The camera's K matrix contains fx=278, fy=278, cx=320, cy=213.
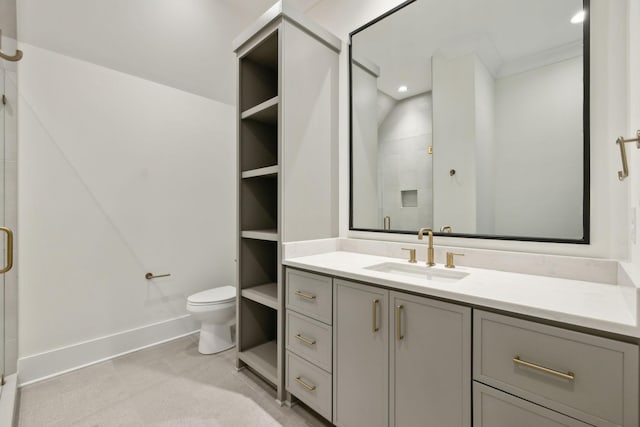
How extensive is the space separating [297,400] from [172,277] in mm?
1627

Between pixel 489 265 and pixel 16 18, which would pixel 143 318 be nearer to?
pixel 16 18

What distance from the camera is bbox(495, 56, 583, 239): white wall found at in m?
1.23

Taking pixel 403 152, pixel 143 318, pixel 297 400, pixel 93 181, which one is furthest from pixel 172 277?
pixel 403 152

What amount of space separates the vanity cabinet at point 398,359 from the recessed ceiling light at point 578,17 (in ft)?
4.40

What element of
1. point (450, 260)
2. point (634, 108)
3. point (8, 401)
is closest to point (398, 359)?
point (450, 260)

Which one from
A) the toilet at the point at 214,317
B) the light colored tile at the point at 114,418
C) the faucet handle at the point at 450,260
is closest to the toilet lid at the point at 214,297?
the toilet at the point at 214,317

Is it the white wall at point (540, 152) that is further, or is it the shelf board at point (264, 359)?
the shelf board at point (264, 359)

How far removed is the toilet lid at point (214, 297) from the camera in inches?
89.7

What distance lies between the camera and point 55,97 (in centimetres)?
202

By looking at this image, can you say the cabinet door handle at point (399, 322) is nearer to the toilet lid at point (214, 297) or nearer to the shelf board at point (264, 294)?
the shelf board at point (264, 294)

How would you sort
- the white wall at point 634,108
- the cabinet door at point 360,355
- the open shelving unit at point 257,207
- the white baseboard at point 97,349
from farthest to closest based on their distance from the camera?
the open shelving unit at point 257,207 → the white baseboard at point 97,349 → the cabinet door at point 360,355 → the white wall at point 634,108

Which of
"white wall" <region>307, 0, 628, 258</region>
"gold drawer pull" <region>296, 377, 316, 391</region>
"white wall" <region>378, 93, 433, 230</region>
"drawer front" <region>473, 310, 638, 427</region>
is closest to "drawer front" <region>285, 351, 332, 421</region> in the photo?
"gold drawer pull" <region>296, 377, 316, 391</region>

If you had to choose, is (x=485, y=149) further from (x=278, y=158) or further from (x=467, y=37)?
(x=278, y=158)

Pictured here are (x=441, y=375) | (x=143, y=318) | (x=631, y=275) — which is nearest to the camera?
(x=631, y=275)
